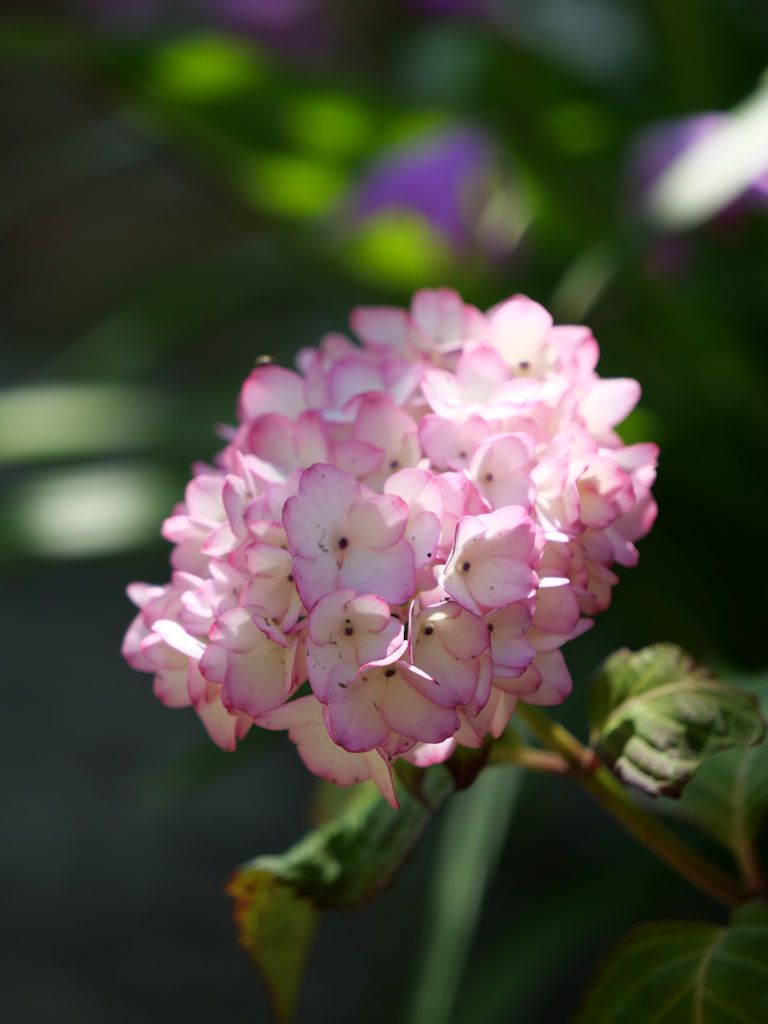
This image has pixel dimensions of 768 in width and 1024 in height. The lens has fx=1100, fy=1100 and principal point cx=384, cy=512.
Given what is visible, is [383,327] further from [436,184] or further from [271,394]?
[436,184]

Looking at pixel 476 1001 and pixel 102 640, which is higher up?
pixel 102 640

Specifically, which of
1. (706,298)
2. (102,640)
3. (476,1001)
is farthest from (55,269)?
(476,1001)

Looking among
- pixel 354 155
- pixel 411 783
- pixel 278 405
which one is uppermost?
pixel 354 155

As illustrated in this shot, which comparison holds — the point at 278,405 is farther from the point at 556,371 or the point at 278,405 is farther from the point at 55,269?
the point at 55,269

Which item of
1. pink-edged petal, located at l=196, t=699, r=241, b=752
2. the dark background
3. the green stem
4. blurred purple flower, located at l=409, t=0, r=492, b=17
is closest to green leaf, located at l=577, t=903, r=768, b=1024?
the green stem

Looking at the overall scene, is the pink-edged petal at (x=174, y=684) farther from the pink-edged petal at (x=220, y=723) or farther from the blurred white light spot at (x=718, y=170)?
the blurred white light spot at (x=718, y=170)

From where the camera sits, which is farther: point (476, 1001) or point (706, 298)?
point (706, 298)

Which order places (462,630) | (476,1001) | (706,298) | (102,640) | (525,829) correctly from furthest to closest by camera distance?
(102,640) → (525,829) → (706,298) → (476,1001) → (462,630)

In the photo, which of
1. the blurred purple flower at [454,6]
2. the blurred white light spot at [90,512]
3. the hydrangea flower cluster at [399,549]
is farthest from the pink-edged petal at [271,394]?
the blurred purple flower at [454,6]
